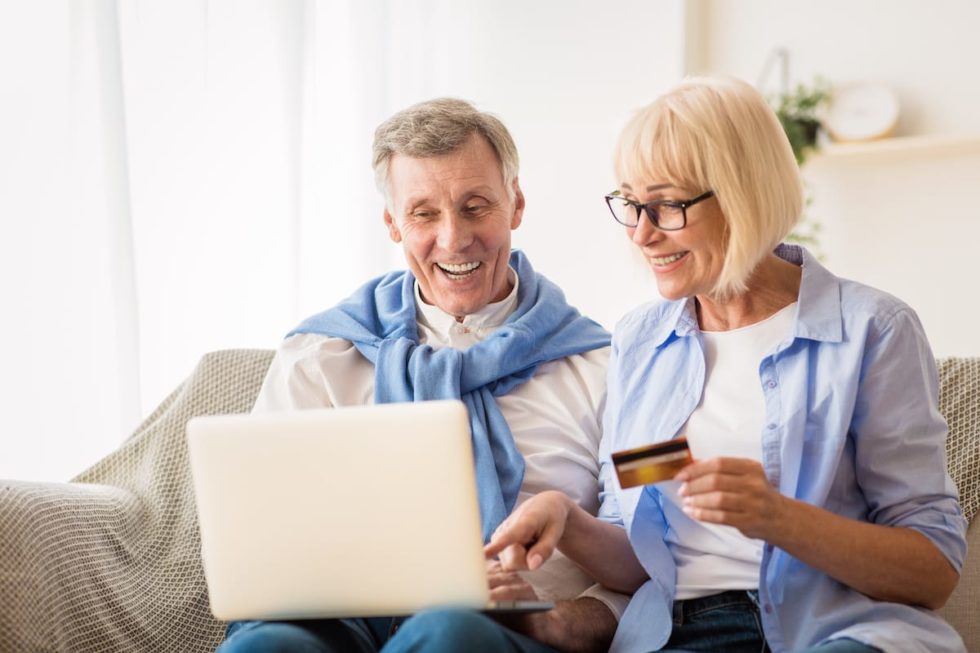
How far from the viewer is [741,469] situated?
4.28 ft

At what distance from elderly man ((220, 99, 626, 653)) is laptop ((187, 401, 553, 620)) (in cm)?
50

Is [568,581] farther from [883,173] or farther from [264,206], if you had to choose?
[883,173]

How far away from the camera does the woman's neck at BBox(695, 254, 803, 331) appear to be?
1.56 metres

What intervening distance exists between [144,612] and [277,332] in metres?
1.27

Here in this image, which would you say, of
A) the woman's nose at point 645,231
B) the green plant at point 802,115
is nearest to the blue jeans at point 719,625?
the woman's nose at point 645,231

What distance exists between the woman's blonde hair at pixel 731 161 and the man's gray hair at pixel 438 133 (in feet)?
1.61

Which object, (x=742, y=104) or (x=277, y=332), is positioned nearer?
(x=742, y=104)

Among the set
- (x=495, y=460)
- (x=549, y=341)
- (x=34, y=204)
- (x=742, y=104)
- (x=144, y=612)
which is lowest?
(x=144, y=612)

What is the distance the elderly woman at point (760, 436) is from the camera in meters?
1.36

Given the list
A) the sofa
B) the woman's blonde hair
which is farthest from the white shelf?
the woman's blonde hair

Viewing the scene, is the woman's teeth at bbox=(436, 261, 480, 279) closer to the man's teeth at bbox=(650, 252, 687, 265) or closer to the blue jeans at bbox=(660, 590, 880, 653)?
the man's teeth at bbox=(650, 252, 687, 265)

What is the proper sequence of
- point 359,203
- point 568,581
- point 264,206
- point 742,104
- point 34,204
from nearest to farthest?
point 742,104 < point 568,581 < point 34,204 < point 264,206 < point 359,203

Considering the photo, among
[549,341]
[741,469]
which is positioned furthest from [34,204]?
[741,469]

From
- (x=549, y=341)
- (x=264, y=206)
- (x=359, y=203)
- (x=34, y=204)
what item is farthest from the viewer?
(x=359, y=203)
